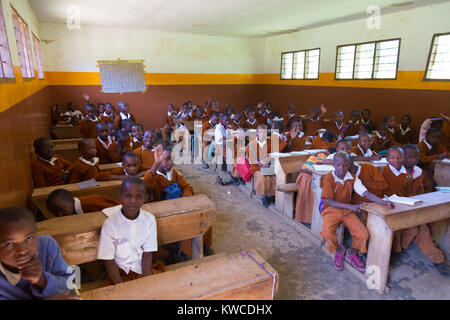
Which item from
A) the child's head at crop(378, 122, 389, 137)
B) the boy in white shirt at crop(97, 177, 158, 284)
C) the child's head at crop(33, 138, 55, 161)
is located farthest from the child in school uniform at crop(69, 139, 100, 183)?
the child's head at crop(378, 122, 389, 137)

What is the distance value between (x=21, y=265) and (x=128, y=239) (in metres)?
0.77

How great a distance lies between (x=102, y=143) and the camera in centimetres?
427

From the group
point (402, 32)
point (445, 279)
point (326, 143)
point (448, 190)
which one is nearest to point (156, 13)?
point (326, 143)

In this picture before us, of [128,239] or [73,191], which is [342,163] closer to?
[128,239]

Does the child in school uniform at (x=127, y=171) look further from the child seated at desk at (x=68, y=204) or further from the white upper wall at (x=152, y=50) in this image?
the white upper wall at (x=152, y=50)

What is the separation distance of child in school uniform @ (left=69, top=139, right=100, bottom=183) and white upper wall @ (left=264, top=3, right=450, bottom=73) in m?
6.30

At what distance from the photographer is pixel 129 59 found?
8.52 meters

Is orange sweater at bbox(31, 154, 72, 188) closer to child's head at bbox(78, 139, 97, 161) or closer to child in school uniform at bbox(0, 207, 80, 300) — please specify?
child's head at bbox(78, 139, 97, 161)

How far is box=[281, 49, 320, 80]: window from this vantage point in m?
8.62

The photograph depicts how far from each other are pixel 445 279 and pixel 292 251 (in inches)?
53.2

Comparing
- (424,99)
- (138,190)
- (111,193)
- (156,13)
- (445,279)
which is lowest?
(445,279)

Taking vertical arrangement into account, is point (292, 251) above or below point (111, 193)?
below
